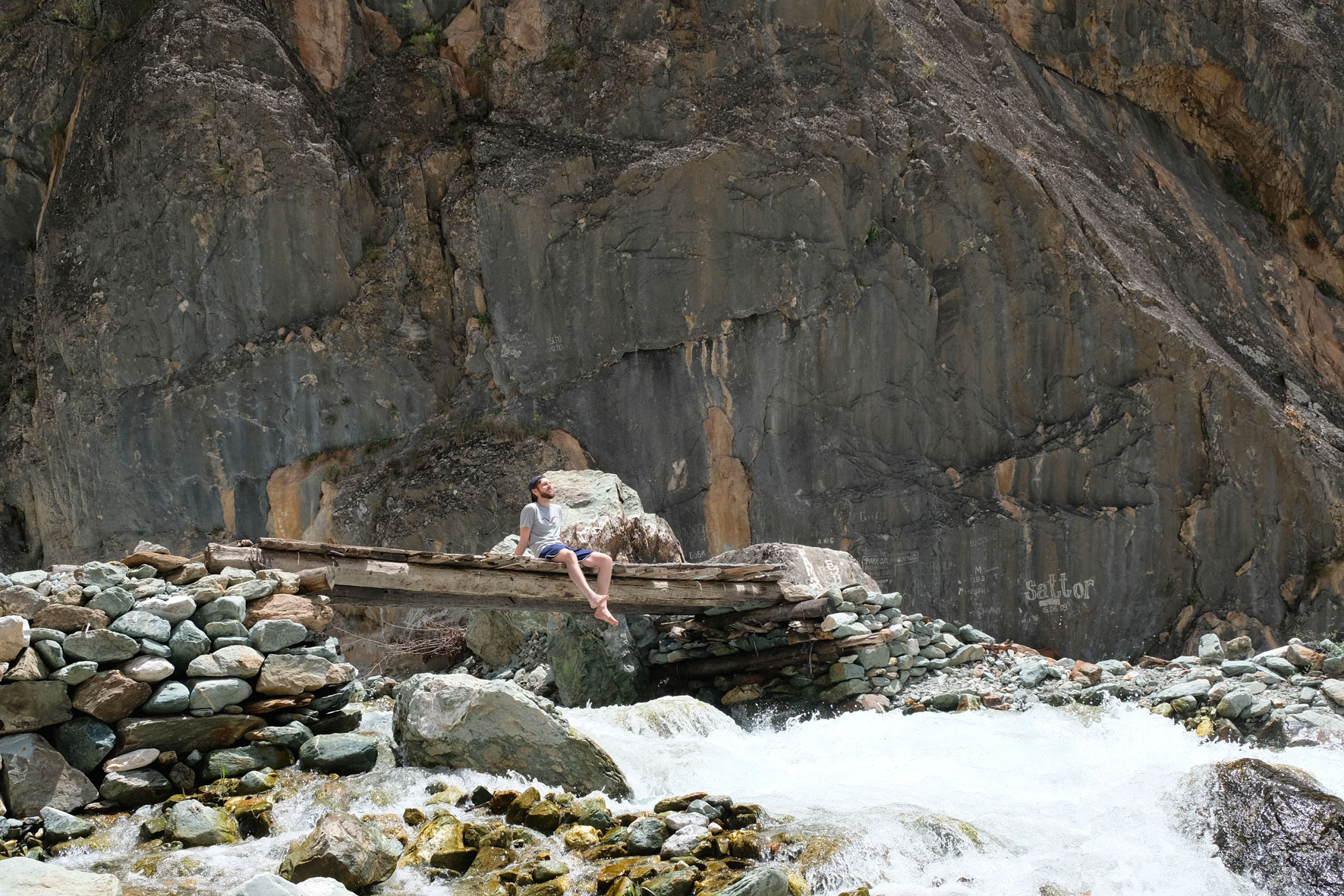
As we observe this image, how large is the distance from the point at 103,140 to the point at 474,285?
6.28 m

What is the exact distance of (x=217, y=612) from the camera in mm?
6590

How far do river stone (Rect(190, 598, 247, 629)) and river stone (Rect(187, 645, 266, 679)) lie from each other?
0.56 ft

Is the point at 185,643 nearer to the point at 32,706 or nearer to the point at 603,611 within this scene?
the point at 32,706

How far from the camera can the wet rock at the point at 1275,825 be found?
5027 mm

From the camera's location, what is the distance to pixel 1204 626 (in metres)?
18.5

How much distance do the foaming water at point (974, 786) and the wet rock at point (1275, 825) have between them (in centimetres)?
11

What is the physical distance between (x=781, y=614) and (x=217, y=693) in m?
4.44

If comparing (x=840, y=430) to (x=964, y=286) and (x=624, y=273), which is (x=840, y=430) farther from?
(x=624, y=273)

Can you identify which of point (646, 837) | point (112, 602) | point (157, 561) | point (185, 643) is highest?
point (157, 561)

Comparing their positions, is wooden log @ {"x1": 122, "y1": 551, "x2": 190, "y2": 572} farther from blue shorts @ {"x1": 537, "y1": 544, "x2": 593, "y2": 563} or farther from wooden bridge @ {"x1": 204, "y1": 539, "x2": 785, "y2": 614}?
blue shorts @ {"x1": 537, "y1": 544, "x2": 593, "y2": 563}

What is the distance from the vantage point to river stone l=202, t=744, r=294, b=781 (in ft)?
20.3

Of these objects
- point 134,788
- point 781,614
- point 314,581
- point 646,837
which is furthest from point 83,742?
point 781,614

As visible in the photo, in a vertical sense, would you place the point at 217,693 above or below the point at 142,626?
below

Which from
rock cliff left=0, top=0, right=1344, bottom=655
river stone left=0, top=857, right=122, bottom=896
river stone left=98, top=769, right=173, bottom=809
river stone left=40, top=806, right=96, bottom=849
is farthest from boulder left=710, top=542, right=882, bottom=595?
rock cliff left=0, top=0, right=1344, bottom=655
